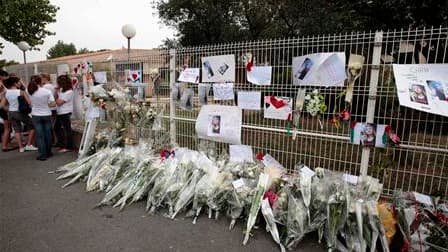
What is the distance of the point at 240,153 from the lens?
389 centimetres

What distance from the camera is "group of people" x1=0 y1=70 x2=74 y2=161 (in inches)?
212

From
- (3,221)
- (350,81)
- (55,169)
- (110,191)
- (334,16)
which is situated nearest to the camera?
(350,81)

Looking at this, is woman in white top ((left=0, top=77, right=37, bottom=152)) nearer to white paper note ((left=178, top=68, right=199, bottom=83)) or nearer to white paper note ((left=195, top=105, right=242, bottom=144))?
white paper note ((left=178, top=68, right=199, bottom=83))

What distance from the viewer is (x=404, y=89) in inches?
108

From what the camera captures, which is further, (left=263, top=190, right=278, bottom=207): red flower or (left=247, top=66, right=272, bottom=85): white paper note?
(left=247, top=66, right=272, bottom=85): white paper note

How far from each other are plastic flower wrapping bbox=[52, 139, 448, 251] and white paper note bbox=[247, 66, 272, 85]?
1.04 m

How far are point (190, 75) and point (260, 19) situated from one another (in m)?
12.3

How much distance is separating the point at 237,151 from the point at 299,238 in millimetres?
1489

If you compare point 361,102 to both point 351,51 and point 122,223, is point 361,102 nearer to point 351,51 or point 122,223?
point 351,51

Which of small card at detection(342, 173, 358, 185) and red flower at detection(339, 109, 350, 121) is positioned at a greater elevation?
red flower at detection(339, 109, 350, 121)

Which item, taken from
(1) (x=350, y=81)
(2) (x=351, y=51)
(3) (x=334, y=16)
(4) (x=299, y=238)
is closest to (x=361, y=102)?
(1) (x=350, y=81)

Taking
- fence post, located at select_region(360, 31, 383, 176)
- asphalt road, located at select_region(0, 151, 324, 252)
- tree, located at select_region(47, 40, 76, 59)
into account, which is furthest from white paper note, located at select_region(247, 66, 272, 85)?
tree, located at select_region(47, 40, 76, 59)

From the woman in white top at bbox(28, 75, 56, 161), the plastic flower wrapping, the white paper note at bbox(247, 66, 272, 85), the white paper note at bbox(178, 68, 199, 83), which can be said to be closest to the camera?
the plastic flower wrapping

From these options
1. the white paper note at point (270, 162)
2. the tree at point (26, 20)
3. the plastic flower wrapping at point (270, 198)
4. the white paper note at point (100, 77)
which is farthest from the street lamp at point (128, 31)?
the tree at point (26, 20)
